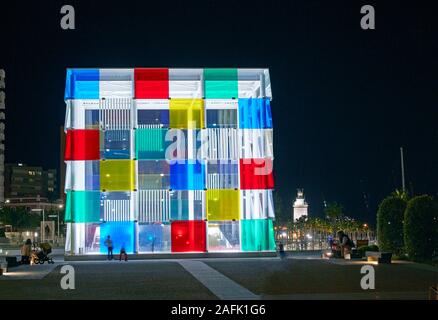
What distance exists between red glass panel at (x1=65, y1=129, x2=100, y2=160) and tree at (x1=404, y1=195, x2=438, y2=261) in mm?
21029

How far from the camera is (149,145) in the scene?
160ft

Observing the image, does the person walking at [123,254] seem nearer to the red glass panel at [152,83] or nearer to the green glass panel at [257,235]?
the green glass panel at [257,235]

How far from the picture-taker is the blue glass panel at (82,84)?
48.7 meters

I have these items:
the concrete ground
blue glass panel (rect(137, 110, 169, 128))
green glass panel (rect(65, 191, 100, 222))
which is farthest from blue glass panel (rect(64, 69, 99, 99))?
the concrete ground

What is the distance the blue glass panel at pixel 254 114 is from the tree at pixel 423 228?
14946 millimetres

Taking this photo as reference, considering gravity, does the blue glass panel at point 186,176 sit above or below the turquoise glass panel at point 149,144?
below

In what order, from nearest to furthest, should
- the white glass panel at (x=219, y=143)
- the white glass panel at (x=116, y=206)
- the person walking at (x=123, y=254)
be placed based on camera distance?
the person walking at (x=123, y=254) < the white glass panel at (x=116, y=206) < the white glass panel at (x=219, y=143)

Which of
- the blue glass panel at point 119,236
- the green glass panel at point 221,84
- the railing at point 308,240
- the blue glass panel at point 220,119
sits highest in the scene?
the green glass panel at point 221,84

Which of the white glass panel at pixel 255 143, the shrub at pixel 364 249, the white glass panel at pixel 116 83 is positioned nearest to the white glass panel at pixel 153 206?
the white glass panel at pixel 255 143

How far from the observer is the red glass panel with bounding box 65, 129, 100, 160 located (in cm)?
4878

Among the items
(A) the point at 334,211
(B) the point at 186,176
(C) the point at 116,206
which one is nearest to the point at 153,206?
(C) the point at 116,206

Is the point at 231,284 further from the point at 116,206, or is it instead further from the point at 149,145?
the point at 149,145
